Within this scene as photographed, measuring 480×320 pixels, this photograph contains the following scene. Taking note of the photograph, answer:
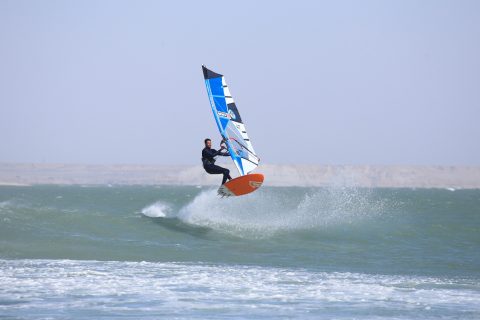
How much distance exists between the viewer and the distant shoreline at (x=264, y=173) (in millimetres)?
167250

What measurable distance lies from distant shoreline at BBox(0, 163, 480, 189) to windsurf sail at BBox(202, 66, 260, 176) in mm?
142989

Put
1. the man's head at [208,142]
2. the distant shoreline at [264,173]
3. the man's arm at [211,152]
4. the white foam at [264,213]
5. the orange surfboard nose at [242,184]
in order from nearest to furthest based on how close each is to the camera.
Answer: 1. the man's arm at [211,152]
2. the man's head at [208,142]
3. the orange surfboard nose at [242,184]
4. the white foam at [264,213]
5. the distant shoreline at [264,173]

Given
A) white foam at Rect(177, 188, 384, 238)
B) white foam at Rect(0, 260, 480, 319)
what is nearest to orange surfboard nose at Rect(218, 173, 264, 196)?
white foam at Rect(177, 188, 384, 238)

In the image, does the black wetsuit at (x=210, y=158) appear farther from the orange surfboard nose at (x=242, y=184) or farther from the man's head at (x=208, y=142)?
the orange surfboard nose at (x=242, y=184)

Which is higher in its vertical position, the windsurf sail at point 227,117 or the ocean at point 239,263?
the windsurf sail at point 227,117

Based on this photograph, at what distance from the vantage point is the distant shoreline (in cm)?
16725

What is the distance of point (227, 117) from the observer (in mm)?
16188

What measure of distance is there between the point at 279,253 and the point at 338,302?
19.2 ft

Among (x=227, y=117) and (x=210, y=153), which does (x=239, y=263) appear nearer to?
(x=210, y=153)

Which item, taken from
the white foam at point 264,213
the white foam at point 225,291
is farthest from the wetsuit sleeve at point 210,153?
the white foam at point 264,213

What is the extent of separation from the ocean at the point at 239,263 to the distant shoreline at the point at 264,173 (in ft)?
453

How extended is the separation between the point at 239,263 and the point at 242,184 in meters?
2.78

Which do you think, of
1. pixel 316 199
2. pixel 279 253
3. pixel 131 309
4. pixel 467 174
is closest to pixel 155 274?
pixel 131 309

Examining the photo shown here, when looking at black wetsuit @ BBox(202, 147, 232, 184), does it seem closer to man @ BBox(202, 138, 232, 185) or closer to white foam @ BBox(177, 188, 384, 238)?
man @ BBox(202, 138, 232, 185)
